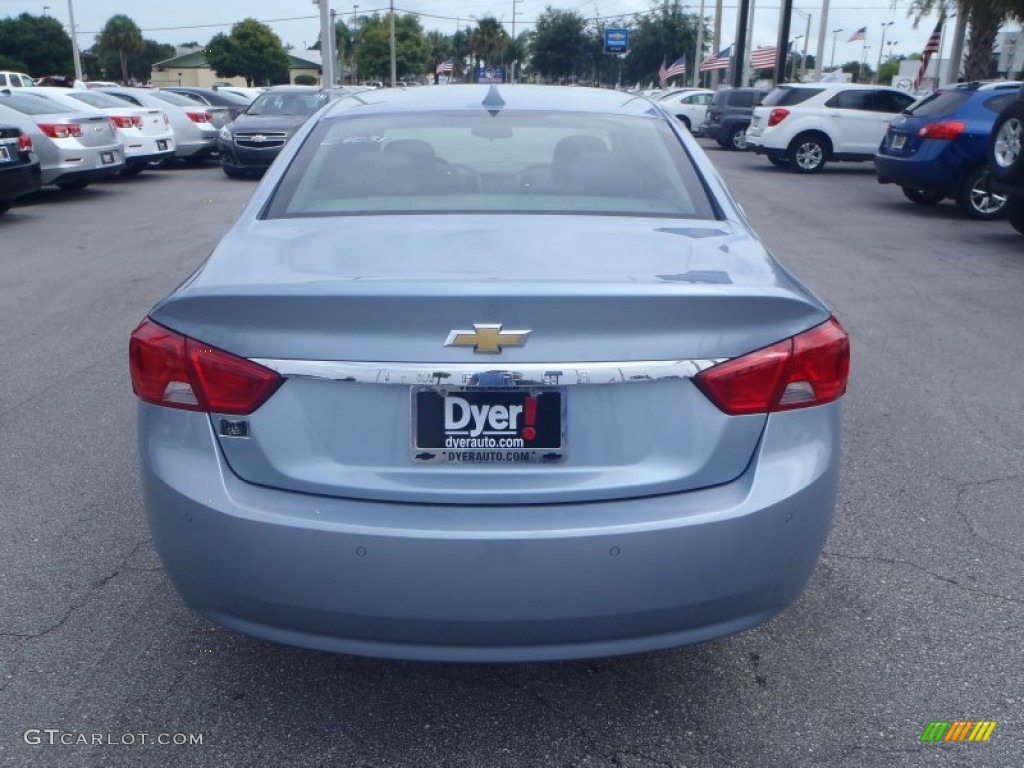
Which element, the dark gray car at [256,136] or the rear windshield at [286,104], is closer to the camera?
the dark gray car at [256,136]

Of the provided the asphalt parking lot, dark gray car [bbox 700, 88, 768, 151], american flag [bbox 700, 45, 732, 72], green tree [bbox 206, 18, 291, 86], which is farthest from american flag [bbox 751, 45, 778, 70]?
green tree [bbox 206, 18, 291, 86]

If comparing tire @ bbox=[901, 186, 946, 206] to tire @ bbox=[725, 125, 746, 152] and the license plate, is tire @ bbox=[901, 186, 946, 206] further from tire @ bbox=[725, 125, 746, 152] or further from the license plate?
the license plate

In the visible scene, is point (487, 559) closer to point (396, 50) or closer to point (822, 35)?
point (822, 35)

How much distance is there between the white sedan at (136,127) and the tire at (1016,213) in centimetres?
1294

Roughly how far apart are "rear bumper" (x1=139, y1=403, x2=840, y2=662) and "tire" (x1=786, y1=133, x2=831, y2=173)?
18581 mm

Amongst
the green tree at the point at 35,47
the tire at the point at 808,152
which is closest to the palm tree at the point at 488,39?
the green tree at the point at 35,47

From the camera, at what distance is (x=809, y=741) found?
9.23 ft

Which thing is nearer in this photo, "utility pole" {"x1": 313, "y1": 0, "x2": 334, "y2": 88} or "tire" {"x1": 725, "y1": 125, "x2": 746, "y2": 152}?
"tire" {"x1": 725, "y1": 125, "x2": 746, "y2": 152}

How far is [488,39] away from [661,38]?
121 ft

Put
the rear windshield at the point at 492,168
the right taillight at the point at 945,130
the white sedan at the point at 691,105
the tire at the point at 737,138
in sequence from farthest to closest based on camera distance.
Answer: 1. the white sedan at the point at 691,105
2. the tire at the point at 737,138
3. the right taillight at the point at 945,130
4. the rear windshield at the point at 492,168

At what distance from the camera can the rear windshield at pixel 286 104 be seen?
62.6 ft

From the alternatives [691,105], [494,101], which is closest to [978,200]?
[494,101]

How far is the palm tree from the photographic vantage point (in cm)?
10625

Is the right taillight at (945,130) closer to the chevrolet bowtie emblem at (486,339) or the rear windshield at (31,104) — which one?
A: the rear windshield at (31,104)
